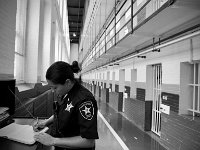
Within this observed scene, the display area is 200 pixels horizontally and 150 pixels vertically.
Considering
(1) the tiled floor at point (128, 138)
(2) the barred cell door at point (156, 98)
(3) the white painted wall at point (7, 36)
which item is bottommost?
(1) the tiled floor at point (128, 138)

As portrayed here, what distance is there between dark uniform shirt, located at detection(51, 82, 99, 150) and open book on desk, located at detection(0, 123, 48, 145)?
266 millimetres

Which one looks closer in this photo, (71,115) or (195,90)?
(71,115)

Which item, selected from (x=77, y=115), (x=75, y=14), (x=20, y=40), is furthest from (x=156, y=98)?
(x=75, y=14)

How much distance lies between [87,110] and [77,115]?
0.32ft

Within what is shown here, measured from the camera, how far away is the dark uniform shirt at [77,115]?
1.31 m

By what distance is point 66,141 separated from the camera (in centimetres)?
131

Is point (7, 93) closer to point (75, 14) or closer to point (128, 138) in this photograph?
point (128, 138)

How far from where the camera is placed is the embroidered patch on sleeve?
1.33 meters

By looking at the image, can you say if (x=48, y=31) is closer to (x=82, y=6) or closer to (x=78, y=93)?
(x=78, y=93)

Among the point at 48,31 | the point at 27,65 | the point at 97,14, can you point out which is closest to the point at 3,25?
the point at 27,65

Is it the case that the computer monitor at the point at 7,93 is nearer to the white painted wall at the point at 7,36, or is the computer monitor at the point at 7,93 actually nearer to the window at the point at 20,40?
the white painted wall at the point at 7,36

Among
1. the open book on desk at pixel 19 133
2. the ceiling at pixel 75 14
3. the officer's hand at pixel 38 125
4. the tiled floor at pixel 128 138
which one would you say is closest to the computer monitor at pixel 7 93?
the open book on desk at pixel 19 133

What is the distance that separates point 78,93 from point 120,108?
7.00m

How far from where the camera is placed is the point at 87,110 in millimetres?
1339
